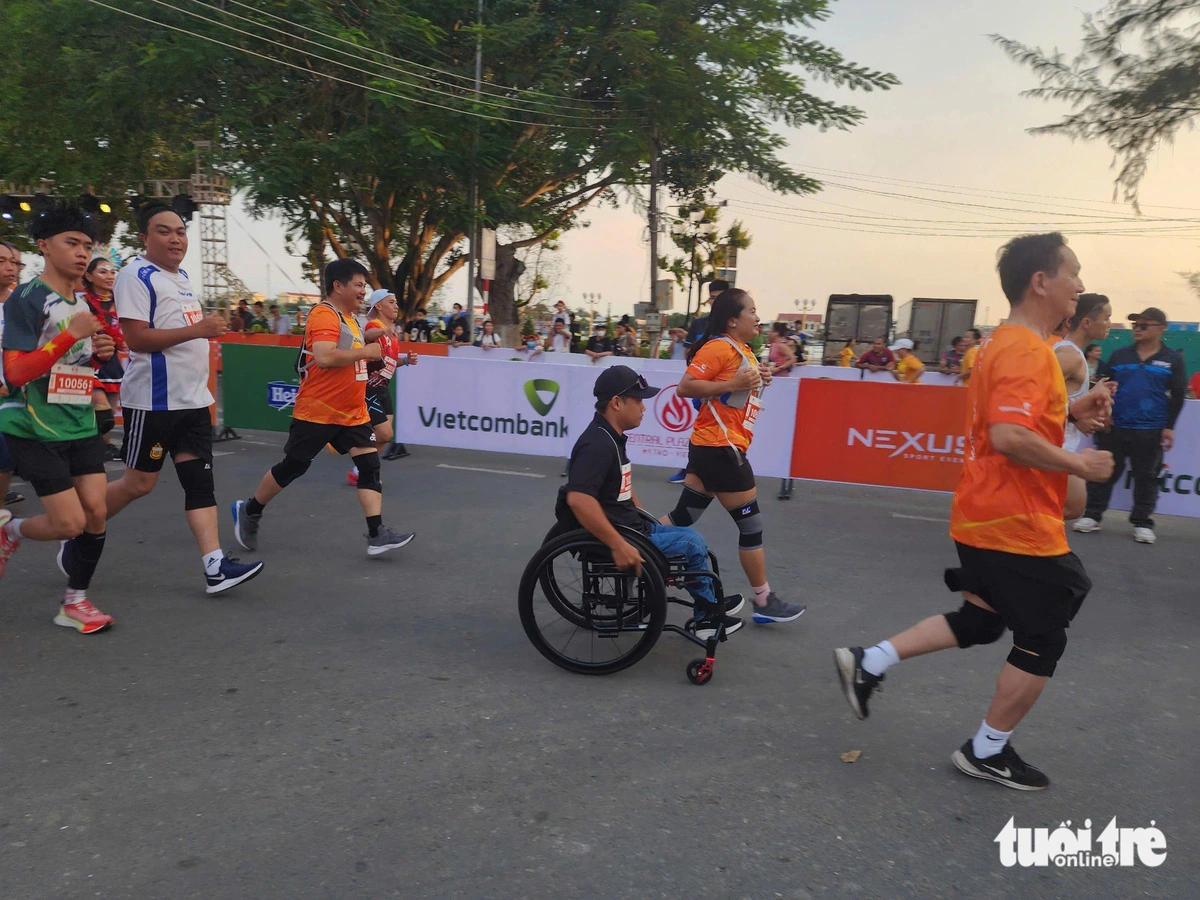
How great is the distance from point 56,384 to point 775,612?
3564mm

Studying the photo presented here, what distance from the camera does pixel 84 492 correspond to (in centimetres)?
419

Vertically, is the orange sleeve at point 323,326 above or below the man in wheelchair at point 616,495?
above

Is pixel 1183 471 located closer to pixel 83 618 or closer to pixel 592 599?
pixel 592 599

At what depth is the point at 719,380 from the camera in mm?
4562

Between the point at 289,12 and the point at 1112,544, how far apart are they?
1713 centimetres

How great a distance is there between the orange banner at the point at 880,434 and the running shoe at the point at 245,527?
4898 millimetres

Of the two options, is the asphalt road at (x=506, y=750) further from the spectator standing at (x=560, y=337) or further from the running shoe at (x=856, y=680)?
the spectator standing at (x=560, y=337)

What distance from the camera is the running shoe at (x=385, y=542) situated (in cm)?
579

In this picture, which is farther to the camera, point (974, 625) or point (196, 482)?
point (196, 482)

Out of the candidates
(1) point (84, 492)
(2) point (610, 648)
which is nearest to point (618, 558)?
(2) point (610, 648)

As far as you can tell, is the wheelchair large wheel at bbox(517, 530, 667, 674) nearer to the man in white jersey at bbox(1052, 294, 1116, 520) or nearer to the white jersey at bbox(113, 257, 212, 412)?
the man in white jersey at bbox(1052, 294, 1116, 520)

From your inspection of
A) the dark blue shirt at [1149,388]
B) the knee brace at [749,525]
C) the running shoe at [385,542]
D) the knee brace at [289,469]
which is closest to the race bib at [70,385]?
the knee brace at [289,469]

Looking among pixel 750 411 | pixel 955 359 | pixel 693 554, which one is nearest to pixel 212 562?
pixel 693 554

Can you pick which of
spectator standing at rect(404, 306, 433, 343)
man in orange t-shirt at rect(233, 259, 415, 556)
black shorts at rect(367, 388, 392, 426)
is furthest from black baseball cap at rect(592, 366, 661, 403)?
spectator standing at rect(404, 306, 433, 343)
